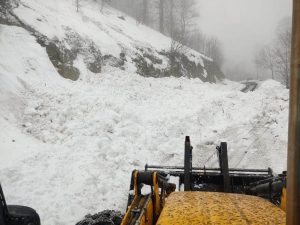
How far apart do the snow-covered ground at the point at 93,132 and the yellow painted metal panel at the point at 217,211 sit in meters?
4.67

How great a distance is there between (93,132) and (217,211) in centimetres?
1026

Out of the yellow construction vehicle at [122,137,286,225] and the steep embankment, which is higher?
the steep embankment

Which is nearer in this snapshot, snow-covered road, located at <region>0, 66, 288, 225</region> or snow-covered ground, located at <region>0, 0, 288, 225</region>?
snow-covered road, located at <region>0, 66, 288, 225</region>

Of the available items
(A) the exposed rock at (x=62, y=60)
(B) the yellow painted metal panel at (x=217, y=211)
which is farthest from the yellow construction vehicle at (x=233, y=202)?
(A) the exposed rock at (x=62, y=60)

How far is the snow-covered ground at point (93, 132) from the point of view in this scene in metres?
8.80

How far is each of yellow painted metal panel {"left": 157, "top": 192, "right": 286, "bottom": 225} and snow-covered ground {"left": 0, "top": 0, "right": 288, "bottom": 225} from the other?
4.67m

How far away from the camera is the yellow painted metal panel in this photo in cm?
277

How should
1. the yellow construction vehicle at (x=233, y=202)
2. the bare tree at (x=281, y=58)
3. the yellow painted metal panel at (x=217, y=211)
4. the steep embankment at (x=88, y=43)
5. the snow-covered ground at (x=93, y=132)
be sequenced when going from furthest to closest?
the bare tree at (x=281, y=58) < the steep embankment at (x=88, y=43) < the snow-covered ground at (x=93, y=132) < the yellow painted metal panel at (x=217, y=211) < the yellow construction vehicle at (x=233, y=202)

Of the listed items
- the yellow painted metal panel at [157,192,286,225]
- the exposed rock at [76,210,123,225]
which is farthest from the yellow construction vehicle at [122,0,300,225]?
the exposed rock at [76,210,123,225]

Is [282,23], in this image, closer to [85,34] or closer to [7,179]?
[85,34]

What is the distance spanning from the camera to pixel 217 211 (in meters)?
3.03

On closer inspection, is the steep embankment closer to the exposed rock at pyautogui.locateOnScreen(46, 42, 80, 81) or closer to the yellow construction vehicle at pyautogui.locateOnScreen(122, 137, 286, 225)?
the exposed rock at pyautogui.locateOnScreen(46, 42, 80, 81)

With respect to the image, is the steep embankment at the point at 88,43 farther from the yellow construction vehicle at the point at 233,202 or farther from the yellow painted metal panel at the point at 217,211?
the yellow painted metal panel at the point at 217,211

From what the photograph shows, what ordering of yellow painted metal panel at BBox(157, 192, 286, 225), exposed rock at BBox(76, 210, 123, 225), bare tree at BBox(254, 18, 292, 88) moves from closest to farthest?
1. yellow painted metal panel at BBox(157, 192, 286, 225)
2. exposed rock at BBox(76, 210, 123, 225)
3. bare tree at BBox(254, 18, 292, 88)
